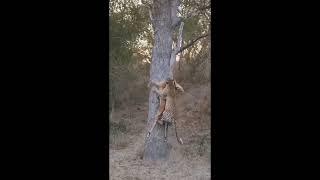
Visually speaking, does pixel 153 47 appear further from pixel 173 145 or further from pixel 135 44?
pixel 135 44

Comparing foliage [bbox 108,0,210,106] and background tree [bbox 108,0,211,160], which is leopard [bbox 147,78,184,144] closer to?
background tree [bbox 108,0,211,160]

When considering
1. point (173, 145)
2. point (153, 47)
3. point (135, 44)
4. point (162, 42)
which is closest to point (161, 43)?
point (162, 42)

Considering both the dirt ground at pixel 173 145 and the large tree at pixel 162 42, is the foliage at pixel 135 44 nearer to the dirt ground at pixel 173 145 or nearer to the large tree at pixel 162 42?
the dirt ground at pixel 173 145

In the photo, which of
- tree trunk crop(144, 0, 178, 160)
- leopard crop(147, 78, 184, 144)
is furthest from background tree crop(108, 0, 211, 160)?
leopard crop(147, 78, 184, 144)

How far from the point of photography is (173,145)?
250 inches

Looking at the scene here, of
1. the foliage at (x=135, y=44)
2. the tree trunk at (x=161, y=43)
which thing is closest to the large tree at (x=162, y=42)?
the tree trunk at (x=161, y=43)

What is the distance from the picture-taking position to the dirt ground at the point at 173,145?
17.5 feet
